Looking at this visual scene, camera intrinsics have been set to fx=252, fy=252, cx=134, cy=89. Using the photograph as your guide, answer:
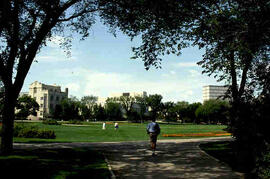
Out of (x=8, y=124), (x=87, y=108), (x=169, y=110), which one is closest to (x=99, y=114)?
(x=87, y=108)

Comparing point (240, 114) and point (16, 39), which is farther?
point (16, 39)

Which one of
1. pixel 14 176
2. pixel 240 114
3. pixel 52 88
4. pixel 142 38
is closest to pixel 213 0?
pixel 142 38

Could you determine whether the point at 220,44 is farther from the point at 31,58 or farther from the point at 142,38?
the point at 31,58

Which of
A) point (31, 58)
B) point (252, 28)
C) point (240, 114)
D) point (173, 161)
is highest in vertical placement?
point (252, 28)

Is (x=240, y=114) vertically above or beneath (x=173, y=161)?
above

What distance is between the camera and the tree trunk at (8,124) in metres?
11.0

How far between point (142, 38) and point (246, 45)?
5.51m

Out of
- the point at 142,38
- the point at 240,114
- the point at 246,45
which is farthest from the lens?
the point at 142,38

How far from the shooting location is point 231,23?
10.7 metres

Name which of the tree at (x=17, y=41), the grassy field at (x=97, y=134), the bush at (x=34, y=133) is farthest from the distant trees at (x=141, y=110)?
the tree at (x=17, y=41)

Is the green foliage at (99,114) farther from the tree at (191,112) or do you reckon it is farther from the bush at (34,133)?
the bush at (34,133)

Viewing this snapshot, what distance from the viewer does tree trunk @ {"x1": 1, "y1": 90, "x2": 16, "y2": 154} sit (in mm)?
11016

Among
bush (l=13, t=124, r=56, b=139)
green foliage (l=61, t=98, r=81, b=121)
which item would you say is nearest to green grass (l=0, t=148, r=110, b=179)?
bush (l=13, t=124, r=56, b=139)

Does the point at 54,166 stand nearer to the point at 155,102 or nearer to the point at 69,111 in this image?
the point at 69,111
